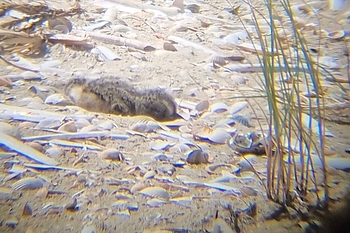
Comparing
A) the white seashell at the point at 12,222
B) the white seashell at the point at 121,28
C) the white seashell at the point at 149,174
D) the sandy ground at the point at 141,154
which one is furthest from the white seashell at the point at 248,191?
the white seashell at the point at 121,28

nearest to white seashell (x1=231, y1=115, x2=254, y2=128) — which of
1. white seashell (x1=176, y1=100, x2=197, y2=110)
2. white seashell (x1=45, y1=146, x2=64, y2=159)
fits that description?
white seashell (x1=176, y1=100, x2=197, y2=110)

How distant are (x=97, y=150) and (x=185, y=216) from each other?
1.37ft

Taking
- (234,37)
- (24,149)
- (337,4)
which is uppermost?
(337,4)

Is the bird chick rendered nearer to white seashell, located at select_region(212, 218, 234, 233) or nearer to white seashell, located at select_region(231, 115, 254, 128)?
white seashell, located at select_region(231, 115, 254, 128)

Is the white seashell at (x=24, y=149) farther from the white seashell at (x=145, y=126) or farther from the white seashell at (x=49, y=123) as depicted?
the white seashell at (x=145, y=126)

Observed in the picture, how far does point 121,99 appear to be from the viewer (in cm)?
190

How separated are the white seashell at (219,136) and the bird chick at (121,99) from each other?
0.18 metres

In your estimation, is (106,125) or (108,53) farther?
(108,53)

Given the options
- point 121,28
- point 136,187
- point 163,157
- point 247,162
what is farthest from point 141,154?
point 121,28

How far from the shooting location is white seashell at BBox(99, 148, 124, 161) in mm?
1596

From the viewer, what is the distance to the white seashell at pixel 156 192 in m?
1.42

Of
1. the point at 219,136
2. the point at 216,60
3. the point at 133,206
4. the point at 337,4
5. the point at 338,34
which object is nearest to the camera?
the point at 133,206

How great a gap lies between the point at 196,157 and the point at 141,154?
16cm

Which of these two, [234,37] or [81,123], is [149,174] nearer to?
[81,123]
